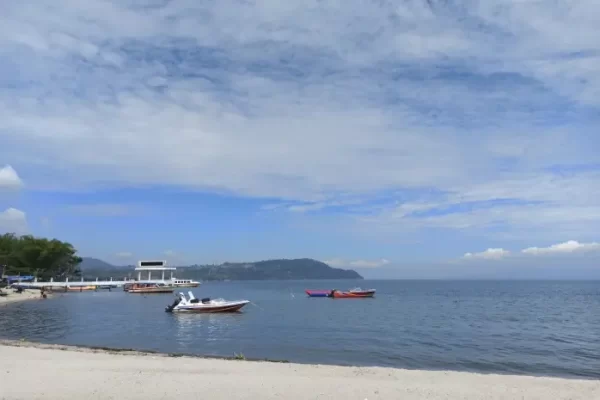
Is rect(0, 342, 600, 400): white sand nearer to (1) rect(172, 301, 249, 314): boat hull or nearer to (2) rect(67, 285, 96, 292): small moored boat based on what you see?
(1) rect(172, 301, 249, 314): boat hull

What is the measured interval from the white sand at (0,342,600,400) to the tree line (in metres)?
129

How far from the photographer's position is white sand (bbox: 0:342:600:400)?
13.1 meters

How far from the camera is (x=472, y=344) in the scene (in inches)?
1256

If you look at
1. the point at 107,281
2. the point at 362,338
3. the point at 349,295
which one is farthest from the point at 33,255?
the point at 362,338

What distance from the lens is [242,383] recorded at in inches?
572

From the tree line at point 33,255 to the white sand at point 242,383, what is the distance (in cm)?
12852

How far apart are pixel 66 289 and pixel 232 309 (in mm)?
87554

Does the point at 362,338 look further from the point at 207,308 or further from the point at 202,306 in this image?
the point at 202,306

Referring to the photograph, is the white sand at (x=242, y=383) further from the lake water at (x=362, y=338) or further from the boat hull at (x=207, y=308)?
the boat hull at (x=207, y=308)

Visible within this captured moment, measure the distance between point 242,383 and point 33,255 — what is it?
139 m

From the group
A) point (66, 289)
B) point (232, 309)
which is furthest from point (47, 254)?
point (232, 309)

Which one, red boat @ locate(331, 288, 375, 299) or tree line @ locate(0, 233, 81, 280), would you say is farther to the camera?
tree line @ locate(0, 233, 81, 280)

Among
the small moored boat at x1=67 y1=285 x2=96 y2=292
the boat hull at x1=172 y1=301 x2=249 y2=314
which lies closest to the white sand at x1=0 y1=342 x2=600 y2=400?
the boat hull at x1=172 y1=301 x2=249 y2=314

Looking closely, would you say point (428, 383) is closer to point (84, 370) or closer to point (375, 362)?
point (375, 362)
